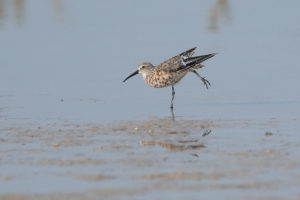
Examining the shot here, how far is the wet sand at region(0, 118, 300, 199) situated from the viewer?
732cm

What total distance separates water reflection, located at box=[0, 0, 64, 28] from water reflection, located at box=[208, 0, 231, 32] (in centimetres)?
384

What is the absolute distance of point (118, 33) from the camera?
693 inches

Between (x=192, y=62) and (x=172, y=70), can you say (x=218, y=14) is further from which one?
(x=172, y=70)

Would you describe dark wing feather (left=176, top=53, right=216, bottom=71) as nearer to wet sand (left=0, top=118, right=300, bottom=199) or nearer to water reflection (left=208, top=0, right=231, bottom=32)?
wet sand (left=0, top=118, right=300, bottom=199)

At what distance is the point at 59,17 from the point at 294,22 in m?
6.05

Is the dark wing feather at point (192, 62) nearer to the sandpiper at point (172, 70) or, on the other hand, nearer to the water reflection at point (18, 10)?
the sandpiper at point (172, 70)

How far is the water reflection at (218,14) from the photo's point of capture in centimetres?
1860

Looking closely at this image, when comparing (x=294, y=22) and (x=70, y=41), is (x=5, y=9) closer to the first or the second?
(x=70, y=41)

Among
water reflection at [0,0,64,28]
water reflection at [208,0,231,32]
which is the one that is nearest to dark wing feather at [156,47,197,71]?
water reflection at [208,0,231,32]

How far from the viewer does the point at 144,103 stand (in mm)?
12430

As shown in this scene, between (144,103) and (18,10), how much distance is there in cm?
957

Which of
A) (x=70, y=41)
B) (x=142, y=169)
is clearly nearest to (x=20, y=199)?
(x=142, y=169)

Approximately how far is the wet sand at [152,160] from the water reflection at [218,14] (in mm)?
8030

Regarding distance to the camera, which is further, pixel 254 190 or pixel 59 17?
pixel 59 17
